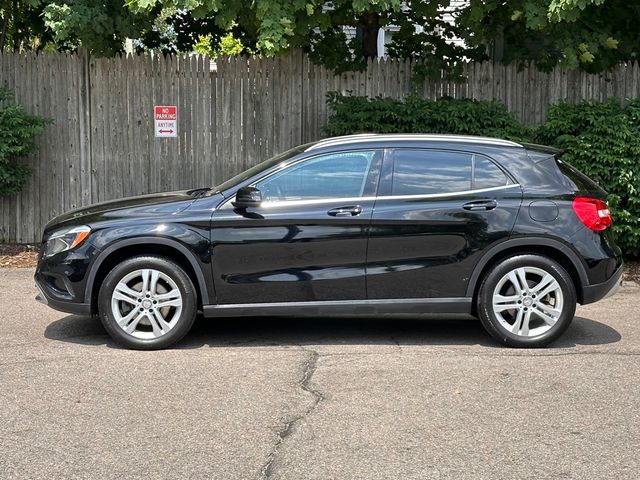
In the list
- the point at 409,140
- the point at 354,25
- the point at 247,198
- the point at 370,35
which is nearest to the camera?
the point at 247,198

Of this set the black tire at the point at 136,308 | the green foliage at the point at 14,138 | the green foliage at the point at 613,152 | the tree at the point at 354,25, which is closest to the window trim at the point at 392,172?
the black tire at the point at 136,308

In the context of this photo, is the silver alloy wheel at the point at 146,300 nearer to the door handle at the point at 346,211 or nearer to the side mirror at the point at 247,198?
the side mirror at the point at 247,198

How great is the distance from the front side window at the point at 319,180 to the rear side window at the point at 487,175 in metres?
0.85

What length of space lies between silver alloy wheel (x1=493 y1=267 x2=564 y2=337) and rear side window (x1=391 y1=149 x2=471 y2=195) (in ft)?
2.68

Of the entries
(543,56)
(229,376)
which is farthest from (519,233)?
(543,56)

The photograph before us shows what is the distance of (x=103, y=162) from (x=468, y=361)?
6.75 meters

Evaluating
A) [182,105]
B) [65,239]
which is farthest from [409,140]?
[182,105]

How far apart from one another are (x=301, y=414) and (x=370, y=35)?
806cm

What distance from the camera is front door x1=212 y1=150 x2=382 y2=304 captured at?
6.88 m

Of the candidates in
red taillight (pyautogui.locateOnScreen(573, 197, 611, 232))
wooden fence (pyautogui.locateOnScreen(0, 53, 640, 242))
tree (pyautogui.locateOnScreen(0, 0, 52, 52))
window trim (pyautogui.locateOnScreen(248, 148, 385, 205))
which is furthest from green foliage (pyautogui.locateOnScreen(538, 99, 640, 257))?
tree (pyautogui.locateOnScreen(0, 0, 52, 52))

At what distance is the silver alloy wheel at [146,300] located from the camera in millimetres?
6859

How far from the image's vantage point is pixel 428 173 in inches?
279

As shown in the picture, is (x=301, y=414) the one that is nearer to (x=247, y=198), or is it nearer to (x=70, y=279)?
(x=247, y=198)

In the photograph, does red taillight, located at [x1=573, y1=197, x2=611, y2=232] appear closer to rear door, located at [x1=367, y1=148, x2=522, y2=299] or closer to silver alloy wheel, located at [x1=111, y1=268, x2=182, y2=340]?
rear door, located at [x1=367, y1=148, x2=522, y2=299]
